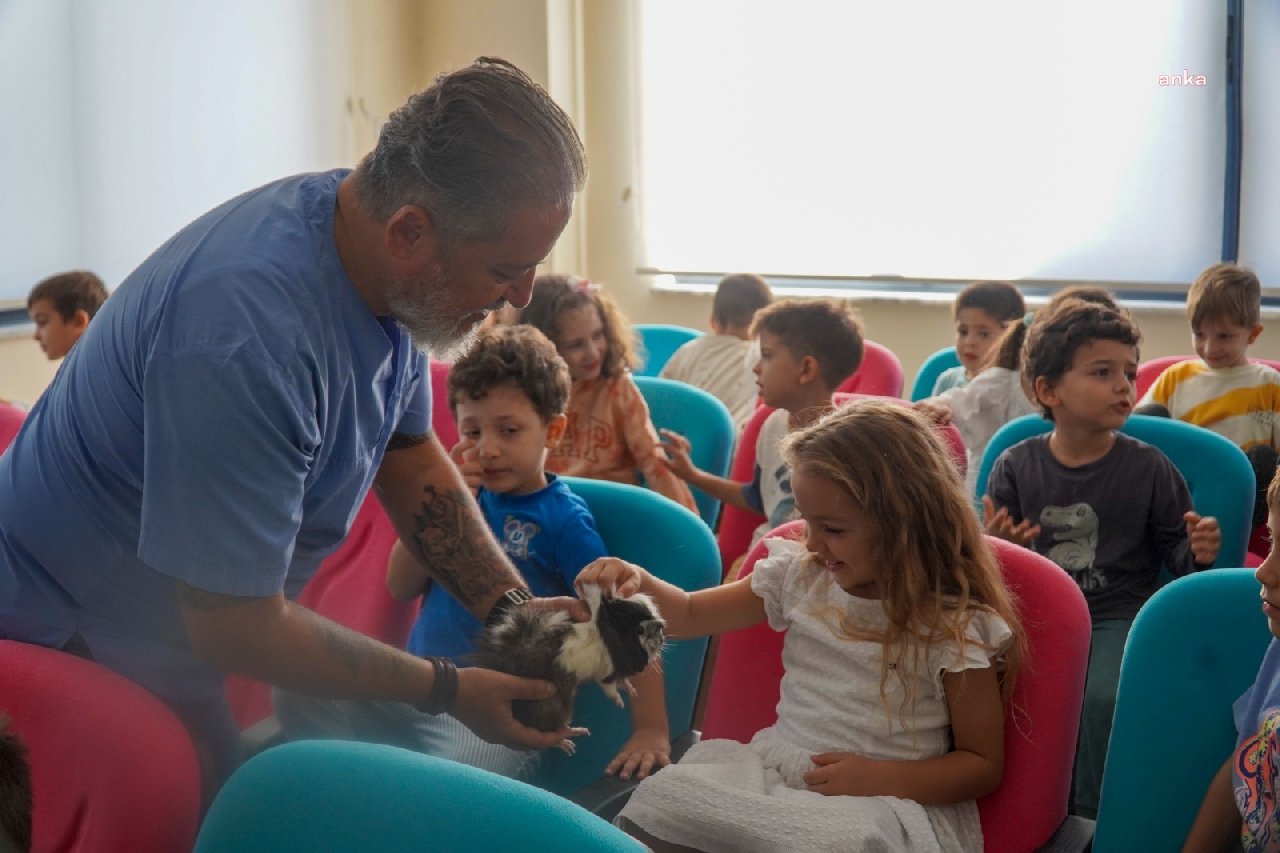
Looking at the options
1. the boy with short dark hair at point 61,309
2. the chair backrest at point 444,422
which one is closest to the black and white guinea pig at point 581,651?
the chair backrest at point 444,422

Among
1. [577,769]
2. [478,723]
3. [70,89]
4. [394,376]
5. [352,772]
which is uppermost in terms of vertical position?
[70,89]

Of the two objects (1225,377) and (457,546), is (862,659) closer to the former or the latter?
(457,546)

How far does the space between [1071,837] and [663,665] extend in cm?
61

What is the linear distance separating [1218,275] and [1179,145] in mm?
2047

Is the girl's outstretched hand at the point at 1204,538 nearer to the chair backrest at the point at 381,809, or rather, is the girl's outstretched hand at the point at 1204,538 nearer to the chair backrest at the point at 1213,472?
the chair backrest at the point at 1213,472

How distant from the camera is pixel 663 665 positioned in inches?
71.4

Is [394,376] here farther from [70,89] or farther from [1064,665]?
[70,89]

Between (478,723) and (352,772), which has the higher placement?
(352,772)

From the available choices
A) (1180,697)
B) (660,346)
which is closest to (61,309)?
(660,346)

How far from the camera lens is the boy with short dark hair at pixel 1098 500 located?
2.37 m

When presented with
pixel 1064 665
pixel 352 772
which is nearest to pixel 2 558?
pixel 352 772

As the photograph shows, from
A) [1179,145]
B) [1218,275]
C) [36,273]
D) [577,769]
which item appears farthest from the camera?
[1179,145]

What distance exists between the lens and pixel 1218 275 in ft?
12.2

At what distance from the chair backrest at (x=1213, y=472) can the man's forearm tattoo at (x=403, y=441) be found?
1.66 meters
